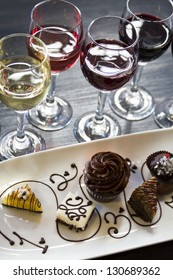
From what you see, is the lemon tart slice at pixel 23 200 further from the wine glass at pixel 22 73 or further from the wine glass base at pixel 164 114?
the wine glass base at pixel 164 114

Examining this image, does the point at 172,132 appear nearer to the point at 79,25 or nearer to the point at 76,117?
the point at 76,117

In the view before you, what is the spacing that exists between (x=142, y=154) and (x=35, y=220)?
0.32 meters

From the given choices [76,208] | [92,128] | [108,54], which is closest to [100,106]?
[92,128]

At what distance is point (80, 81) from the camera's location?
157 centimetres

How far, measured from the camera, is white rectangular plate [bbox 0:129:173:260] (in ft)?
4.08

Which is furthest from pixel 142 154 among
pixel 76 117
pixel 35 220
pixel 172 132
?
pixel 35 220

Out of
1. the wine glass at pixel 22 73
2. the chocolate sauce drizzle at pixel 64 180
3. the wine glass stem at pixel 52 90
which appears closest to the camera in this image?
the wine glass at pixel 22 73

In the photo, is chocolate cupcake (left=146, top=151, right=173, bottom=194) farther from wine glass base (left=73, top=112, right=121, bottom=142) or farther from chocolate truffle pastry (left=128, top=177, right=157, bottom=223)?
wine glass base (left=73, top=112, right=121, bottom=142)

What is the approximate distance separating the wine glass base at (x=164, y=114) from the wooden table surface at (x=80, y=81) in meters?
0.01

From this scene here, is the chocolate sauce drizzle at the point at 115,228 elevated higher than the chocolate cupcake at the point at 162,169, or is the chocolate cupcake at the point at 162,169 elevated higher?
the chocolate cupcake at the point at 162,169

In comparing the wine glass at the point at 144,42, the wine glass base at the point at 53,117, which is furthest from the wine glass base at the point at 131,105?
the wine glass base at the point at 53,117

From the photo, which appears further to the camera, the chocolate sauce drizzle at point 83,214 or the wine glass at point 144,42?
the wine glass at point 144,42

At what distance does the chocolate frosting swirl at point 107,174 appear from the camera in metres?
1.31

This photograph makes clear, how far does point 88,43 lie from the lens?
130 centimetres
